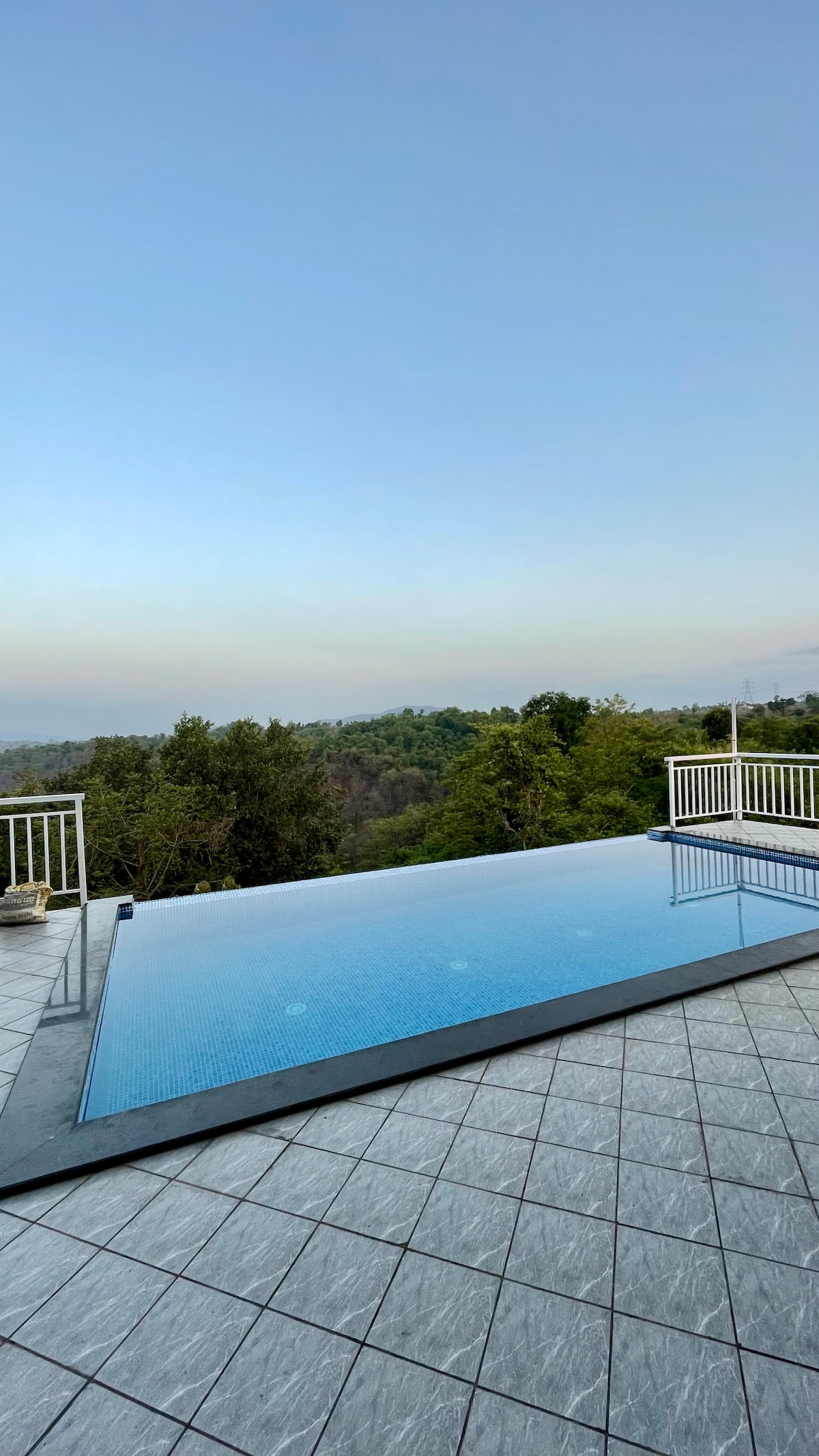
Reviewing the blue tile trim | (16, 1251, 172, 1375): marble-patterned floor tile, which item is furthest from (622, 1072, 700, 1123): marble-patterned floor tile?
the blue tile trim

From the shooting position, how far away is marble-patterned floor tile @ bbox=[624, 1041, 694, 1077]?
2.05 meters

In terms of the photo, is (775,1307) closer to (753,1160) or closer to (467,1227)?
(753,1160)

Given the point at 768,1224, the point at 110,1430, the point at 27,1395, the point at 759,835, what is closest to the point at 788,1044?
the point at 768,1224

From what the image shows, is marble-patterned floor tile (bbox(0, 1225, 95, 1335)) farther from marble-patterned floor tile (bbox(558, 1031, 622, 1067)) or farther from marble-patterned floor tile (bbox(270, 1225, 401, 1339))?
marble-patterned floor tile (bbox(558, 1031, 622, 1067))

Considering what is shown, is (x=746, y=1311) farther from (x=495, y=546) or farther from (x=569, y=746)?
(x=569, y=746)

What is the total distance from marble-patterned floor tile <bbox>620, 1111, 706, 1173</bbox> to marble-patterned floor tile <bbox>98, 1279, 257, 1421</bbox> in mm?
1007

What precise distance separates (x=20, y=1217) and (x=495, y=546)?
10327mm

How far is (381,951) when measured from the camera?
3.58 metres

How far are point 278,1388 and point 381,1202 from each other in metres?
0.46

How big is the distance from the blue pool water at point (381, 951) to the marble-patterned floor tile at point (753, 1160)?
3.78 feet

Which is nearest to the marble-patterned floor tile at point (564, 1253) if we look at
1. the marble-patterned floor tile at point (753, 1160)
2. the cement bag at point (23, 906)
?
the marble-patterned floor tile at point (753, 1160)

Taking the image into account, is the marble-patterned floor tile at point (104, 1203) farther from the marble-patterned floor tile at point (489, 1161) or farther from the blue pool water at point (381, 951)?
the marble-patterned floor tile at point (489, 1161)

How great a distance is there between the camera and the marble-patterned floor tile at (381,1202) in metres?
1.44

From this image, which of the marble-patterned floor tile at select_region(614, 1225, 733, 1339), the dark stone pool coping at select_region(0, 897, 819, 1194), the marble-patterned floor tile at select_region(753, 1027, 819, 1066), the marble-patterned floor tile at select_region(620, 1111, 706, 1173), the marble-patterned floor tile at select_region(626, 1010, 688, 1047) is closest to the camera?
the marble-patterned floor tile at select_region(614, 1225, 733, 1339)
